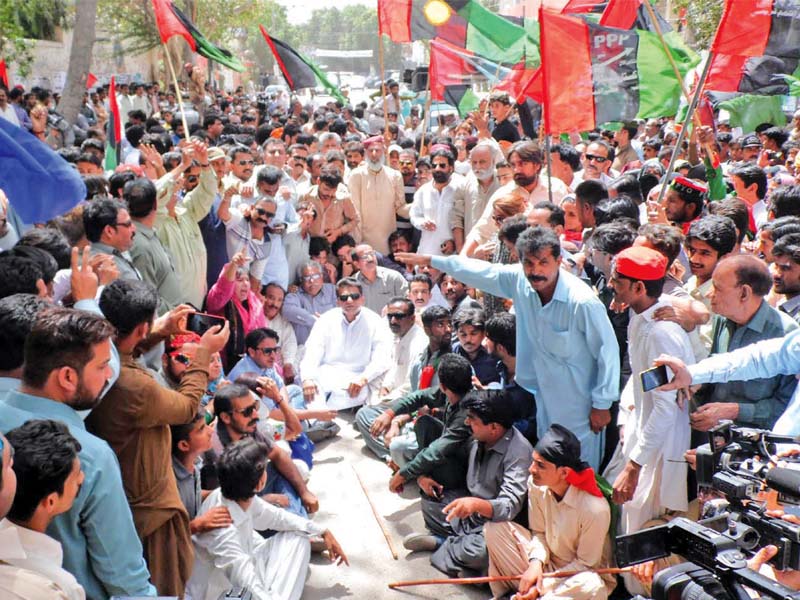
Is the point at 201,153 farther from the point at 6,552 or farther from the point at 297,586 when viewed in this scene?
the point at 6,552

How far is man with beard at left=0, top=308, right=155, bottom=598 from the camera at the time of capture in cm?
238

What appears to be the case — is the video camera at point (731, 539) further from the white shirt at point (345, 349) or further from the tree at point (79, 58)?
the tree at point (79, 58)

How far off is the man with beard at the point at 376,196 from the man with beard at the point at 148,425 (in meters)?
4.88

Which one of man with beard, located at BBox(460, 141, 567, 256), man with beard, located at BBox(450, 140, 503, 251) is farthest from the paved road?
man with beard, located at BBox(450, 140, 503, 251)

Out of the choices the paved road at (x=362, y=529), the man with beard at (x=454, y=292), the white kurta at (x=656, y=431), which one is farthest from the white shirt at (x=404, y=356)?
the white kurta at (x=656, y=431)

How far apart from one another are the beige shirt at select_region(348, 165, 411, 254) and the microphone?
6.04m

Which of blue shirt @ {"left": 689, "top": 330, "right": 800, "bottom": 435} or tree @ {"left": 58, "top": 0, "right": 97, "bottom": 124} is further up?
tree @ {"left": 58, "top": 0, "right": 97, "bottom": 124}

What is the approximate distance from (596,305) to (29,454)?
103 inches

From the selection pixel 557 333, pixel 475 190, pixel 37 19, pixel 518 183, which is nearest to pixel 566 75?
pixel 518 183

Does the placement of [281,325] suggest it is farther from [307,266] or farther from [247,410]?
[247,410]

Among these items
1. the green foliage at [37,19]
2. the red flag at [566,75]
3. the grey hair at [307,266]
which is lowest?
the grey hair at [307,266]

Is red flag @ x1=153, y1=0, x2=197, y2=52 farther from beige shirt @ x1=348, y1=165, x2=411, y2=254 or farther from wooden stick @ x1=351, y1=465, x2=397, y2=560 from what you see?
wooden stick @ x1=351, y1=465, x2=397, y2=560

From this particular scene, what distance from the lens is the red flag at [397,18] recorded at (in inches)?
367

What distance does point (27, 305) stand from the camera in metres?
2.62
